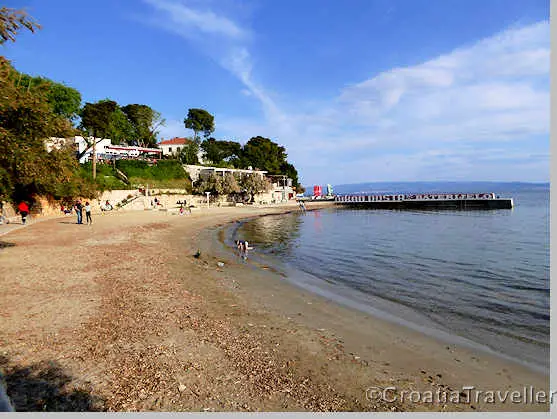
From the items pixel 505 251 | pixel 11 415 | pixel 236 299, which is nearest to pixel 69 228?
pixel 236 299

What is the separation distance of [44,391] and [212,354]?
104 inches

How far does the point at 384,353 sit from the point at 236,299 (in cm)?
481

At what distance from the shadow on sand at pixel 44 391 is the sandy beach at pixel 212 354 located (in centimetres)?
2

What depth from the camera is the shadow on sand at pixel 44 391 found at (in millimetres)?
4312

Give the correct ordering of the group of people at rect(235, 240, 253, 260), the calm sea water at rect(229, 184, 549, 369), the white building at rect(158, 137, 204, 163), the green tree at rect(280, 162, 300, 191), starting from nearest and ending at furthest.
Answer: the calm sea water at rect(229, 184, 549, 369) < the group of people at rect(235, 240, 253, 260) < the white building at rect(158, 137, 204, 163) < the green tree at rect(280, 162, 300, 191)

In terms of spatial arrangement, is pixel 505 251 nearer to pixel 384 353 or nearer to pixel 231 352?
pixel 384 353

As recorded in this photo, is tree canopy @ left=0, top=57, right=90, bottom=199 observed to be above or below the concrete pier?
above

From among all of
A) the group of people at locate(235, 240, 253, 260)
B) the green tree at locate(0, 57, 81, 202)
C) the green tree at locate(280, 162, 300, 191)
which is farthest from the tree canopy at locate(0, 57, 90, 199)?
the green tree at locate(280, 162, 300, 191)

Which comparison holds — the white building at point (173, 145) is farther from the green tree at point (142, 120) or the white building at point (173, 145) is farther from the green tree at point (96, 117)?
the green tree at point (96, 117)

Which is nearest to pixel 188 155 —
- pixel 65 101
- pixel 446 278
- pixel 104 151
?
pixel 104 151

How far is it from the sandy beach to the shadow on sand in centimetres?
2

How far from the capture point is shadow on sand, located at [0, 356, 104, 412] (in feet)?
14.1

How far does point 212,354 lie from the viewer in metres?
6.10

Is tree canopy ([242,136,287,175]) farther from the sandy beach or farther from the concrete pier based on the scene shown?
the sandy beach
